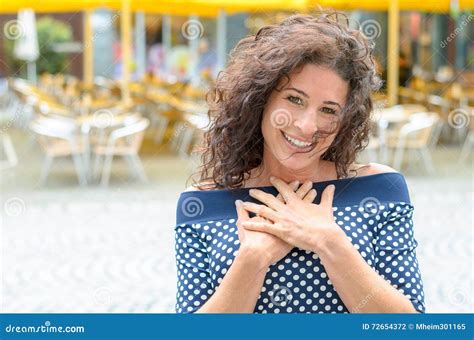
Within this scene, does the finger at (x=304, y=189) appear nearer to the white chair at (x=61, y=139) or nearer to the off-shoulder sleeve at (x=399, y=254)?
the off-shoulder sleeve at (x=399, y=254)

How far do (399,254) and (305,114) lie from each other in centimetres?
35

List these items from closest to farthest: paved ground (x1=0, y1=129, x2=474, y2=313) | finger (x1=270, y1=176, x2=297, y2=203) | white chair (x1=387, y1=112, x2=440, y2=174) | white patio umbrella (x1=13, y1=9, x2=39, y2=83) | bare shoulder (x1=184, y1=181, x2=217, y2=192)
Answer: finger (x1=270, y1=176, x2=297, y2=203)
bare shoulder (x1=184, y1=181, x2=217, y2=192)
paved ground (x1=0, y1=129, x2=474, y2=313)
white chair (x1=387, y1=112, x2=440, y2=174)
white patio umbrella (x1=13, y1=9, x2=39, y2=83)

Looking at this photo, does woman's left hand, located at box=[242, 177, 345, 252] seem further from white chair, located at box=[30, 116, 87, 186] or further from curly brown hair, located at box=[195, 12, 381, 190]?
→ white chair, located at box=[30, 116, 87, 186]

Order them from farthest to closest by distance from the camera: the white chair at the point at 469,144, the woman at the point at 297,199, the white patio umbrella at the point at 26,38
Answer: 1. the white patio umbrella at the point at 26,38
2. the white chair at the point at 469,144
3. the woman at the point at 297,199

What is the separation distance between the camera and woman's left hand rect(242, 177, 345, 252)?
1706 millimetres

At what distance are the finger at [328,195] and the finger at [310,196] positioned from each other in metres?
0.02

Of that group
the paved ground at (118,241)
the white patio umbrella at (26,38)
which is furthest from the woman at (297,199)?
the white patio umbrella at (26,38)

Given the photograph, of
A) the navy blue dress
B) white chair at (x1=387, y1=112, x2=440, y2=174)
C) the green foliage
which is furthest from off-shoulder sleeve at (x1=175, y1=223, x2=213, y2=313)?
the green foliage

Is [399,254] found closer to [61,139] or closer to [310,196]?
[310,196]

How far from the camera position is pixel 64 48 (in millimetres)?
26672

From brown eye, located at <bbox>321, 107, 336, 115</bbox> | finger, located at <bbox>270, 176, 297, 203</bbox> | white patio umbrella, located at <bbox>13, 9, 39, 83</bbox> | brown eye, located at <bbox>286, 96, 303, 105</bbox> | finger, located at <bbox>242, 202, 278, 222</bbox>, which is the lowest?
white patio umbrella, located at <bbox>13, 9, 39, 83</bbox>

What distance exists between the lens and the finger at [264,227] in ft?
5.67
